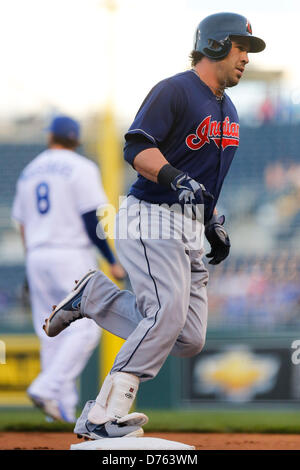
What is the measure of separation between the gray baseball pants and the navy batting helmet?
0.75m

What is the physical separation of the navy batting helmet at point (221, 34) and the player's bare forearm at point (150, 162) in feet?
1.95

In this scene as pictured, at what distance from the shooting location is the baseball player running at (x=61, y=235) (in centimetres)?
602

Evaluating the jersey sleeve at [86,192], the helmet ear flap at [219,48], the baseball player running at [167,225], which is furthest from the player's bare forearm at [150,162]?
the jersey sleeve at [86,192]

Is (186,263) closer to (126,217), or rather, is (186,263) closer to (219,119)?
(126,217)

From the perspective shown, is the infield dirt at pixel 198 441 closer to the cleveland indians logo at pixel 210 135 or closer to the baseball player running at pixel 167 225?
the baseball player running at pixel 167 225

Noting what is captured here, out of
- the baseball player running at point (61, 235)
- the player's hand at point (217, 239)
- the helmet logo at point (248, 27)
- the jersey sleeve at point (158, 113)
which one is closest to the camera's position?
the jersey sleeve at point (158, 113)

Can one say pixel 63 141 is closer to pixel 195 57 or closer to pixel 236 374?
pixel 195 57

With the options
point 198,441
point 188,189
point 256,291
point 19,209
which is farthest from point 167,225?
point 256,291

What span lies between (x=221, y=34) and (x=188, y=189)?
818 millimetres

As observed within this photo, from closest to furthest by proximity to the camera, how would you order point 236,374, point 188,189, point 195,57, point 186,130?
point 188,189 < point 186,130 < point 195,57 < point 236,374

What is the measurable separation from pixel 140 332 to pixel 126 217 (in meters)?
0.54

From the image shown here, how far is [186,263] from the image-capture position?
368 cm

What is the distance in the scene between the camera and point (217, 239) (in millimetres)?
4074

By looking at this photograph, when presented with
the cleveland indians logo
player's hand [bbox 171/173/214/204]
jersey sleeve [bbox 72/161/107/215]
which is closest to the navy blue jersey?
the cleveland indians logo
